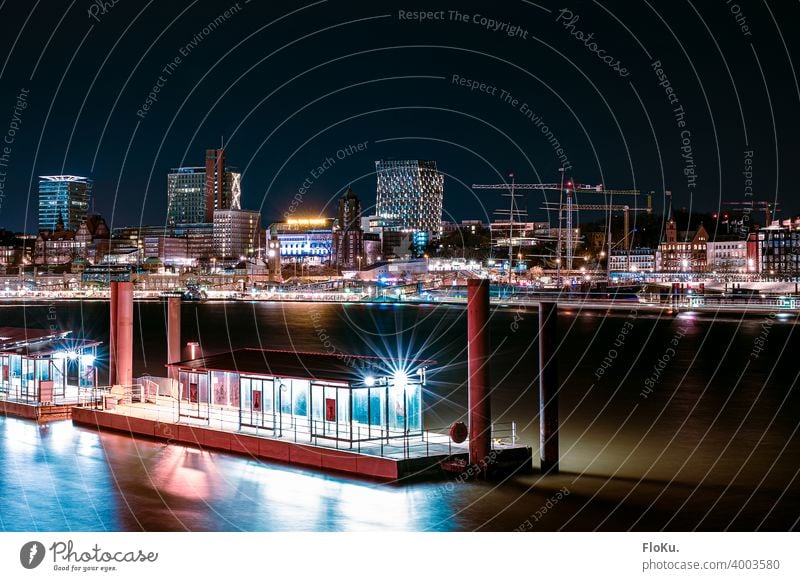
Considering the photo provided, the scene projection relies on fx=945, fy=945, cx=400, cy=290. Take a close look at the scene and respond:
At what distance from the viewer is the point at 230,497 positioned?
626 inches

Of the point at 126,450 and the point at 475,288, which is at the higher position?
the point at 475,288

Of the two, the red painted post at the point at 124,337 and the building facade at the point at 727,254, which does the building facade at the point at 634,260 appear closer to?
the building facade at the point at 727,254

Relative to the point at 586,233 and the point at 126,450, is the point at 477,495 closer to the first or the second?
the point at 126,450

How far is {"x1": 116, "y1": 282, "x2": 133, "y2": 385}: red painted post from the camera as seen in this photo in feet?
75.3

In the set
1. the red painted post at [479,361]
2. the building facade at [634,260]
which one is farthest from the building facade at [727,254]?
the red painted post at [479,361]

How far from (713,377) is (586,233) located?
15480 centimetres

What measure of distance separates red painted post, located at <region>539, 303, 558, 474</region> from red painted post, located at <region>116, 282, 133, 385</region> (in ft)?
35.5

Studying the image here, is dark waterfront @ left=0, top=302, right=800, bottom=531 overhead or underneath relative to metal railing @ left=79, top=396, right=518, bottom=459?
underneath

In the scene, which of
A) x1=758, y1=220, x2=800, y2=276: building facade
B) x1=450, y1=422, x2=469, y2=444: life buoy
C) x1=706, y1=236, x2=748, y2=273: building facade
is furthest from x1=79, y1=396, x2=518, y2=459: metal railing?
x1=706, y1=236, x2=748, y2=273: building facade

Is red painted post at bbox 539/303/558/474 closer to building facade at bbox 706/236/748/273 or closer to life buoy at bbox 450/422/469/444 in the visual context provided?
life buoy at bbox 450/422/469/444

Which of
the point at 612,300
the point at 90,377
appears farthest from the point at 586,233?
the point at 90,377
